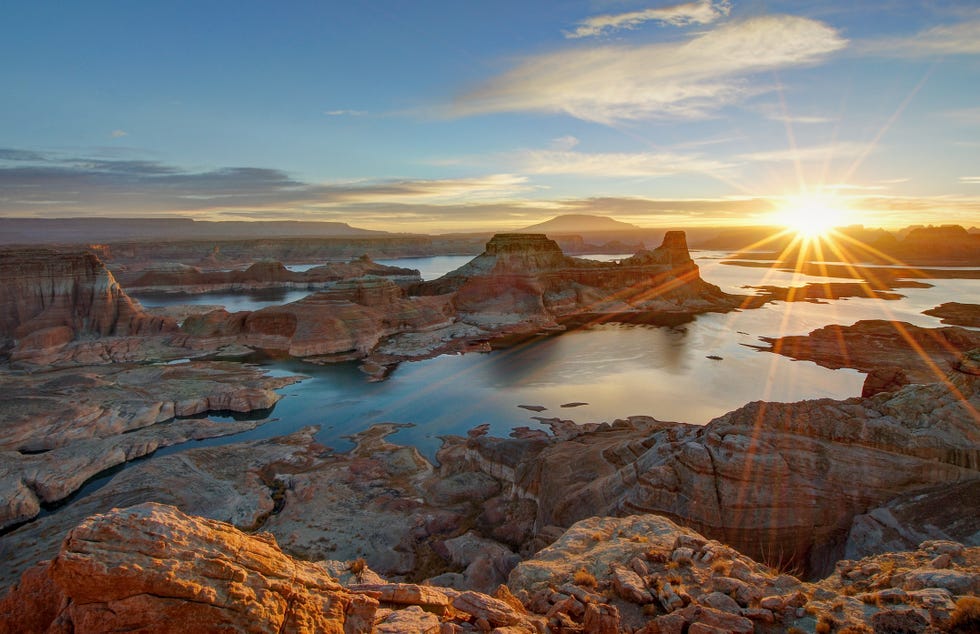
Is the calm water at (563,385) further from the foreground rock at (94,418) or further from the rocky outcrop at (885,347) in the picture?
the rocky outcrop at (885,347)

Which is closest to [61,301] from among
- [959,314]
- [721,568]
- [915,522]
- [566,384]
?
[566,384]

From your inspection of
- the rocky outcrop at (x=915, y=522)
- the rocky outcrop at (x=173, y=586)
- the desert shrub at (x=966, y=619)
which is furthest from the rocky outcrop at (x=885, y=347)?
the rocky outcrop at (x=173, y=586)

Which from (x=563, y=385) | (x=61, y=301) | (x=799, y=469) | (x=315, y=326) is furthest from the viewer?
(x=315, y=326)

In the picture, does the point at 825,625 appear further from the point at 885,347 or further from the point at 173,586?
the point at 885,347

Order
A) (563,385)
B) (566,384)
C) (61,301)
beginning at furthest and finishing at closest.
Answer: (61,301), (566,384), (563,385)

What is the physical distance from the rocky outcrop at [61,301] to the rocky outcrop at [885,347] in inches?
2471

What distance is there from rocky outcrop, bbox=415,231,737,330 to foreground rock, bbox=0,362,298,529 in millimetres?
31858

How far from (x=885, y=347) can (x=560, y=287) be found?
39.0 meters

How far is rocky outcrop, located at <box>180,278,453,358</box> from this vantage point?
47594mm

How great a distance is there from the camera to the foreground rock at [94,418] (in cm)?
2134

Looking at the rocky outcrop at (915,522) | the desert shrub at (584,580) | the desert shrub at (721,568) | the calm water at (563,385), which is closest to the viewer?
the desert shrub at (721,568)

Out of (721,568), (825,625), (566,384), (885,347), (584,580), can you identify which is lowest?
(566,384)

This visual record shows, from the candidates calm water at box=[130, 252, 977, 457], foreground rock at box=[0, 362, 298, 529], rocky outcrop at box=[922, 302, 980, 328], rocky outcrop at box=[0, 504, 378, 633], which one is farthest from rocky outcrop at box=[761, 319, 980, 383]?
foreground rock at box=[0, 362, 298, 529]

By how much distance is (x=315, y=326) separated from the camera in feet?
158
